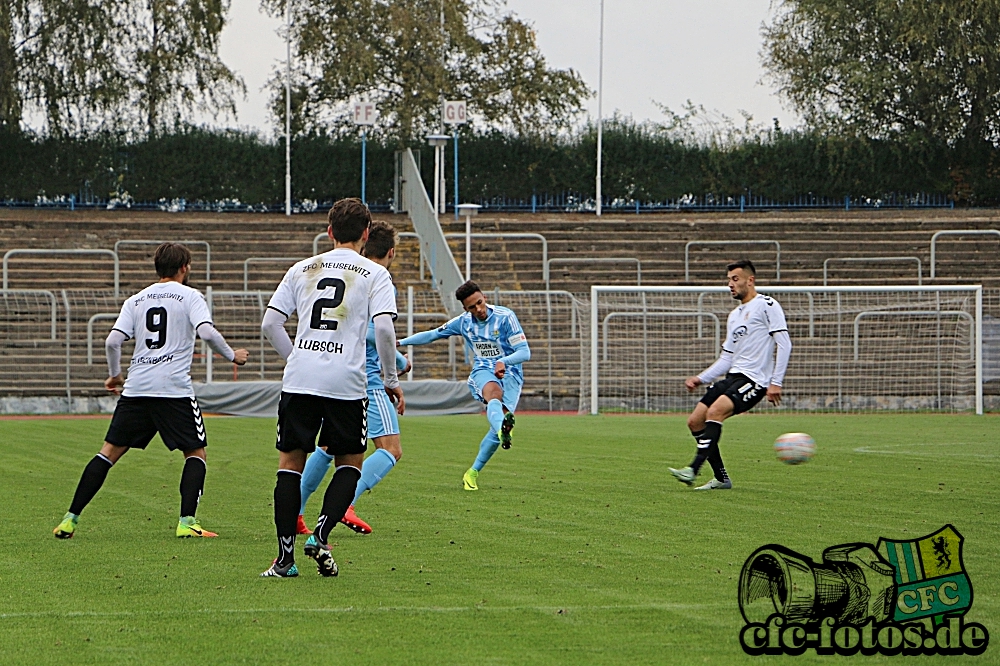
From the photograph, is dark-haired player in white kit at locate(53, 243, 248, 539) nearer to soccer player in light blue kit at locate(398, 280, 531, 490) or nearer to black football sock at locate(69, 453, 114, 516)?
black football sock at locate(69, 453, 114, 516)

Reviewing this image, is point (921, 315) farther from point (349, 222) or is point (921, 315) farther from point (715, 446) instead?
point (349, 222)

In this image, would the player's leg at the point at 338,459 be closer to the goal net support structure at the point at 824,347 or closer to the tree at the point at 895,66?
the goal net support structure at the point at 824,347

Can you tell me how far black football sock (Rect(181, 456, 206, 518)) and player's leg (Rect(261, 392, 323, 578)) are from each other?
6.12ft

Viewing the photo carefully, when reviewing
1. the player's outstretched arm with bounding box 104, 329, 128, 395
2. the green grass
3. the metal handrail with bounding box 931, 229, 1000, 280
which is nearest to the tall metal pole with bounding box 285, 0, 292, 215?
the metal handrail with bounding box 931, 229, 1000, 280

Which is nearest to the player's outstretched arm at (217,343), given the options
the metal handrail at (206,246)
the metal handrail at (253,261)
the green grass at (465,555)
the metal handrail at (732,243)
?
the green grass at (465,555)

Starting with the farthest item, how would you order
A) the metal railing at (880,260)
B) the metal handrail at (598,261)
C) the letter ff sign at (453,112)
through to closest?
the letter ff sign at (453,112) < the metal handrail at (598,261) < the metal railing at (880,260)

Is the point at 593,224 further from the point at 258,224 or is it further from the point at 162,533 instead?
the point at 162,533

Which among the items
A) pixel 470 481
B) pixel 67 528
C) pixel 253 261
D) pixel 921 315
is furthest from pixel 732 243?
pixel 67 528

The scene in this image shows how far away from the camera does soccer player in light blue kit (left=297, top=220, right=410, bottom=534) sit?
26.2 feet

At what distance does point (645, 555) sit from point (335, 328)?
2198mm

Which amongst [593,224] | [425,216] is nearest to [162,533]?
[425,216]

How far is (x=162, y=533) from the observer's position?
27.2 ft

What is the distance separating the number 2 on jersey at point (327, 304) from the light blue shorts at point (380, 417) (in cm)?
252

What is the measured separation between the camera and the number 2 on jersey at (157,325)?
8.18 m
